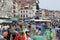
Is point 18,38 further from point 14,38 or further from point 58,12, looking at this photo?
point 58,12

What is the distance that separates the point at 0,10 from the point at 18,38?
65.9m

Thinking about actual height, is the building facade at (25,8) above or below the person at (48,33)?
below

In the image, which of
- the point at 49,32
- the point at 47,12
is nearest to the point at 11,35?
the point at 49,32

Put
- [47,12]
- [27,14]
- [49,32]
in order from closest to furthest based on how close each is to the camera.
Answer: [49,32] → [27,14] → [47,12]

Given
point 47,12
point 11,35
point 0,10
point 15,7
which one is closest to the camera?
point 11,35

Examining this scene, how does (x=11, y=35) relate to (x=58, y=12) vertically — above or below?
above

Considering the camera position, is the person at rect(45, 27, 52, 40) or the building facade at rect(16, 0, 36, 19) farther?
the building facade at rect(16, 0, 36, 19)

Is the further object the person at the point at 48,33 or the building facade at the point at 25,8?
the building facade at the point at 25,8

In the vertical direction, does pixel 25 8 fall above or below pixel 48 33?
below

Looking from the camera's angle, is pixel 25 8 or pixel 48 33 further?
pixel 25 8

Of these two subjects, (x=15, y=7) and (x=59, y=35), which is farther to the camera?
(x=15, y=7)

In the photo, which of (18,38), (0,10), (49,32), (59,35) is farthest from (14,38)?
(0,10)

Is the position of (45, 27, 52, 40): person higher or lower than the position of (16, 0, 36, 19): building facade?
higher

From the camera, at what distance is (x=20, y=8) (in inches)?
5423
